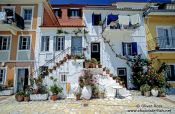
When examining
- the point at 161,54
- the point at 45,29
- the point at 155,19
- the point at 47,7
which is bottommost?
the point at 161,54

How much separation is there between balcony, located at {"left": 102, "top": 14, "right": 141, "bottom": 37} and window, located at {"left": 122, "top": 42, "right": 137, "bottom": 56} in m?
1.36

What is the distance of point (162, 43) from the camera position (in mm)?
20391

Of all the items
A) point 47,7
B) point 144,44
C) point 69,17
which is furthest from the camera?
Result: point 69,17

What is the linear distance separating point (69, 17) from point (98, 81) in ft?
36.0

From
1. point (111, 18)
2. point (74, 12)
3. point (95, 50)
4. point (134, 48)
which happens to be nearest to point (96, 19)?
point (111, 18)

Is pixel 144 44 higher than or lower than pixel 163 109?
higher

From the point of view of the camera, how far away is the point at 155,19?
2084 centimetres

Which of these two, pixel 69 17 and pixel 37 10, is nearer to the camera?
pixel 37 10

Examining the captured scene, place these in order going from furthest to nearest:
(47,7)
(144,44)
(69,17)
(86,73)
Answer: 1. (69,17)
2. (47,7)
3. (144,44)
4. (86,73)

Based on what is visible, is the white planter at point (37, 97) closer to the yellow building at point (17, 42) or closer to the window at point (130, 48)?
the yellow building at point (17, 42)

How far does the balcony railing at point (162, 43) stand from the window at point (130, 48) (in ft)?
5.32

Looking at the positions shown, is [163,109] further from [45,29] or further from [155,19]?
[45,29]

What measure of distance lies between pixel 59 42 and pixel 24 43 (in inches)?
144

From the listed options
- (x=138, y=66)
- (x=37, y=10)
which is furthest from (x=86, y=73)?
(x=37, y=10)
